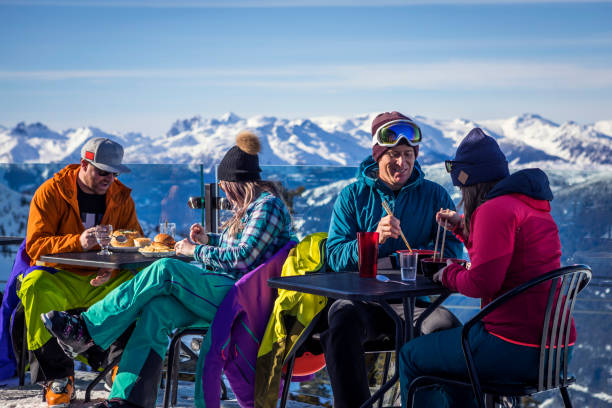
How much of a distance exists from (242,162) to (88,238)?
91 cm

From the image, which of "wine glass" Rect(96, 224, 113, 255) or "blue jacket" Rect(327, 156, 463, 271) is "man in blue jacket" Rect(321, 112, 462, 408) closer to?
"blue jacket" Rect(327, 156, 463, 271)

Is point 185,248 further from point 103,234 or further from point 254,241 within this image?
point 103,234

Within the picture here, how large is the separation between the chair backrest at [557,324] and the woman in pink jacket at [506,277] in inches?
1.2

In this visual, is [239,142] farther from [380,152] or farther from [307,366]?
[307,366]

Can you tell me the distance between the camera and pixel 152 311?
2.88 m

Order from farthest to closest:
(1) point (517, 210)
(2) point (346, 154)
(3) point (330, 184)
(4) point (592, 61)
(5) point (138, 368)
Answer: (2) point (346, 154) → (4) point (592, 61) → (3) point (330, 184) → (5) point (138, 368) → (1) point (517, 210)

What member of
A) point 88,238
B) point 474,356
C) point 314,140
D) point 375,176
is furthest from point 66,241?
point 314,140

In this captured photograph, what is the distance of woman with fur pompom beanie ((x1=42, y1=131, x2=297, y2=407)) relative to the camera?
110 inches

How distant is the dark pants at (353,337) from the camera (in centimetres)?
251

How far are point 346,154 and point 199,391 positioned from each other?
81744 millimetres

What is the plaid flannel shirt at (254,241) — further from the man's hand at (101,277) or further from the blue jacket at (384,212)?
the man's hand at (101,277)

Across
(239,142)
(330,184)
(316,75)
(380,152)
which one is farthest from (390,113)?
(316,75)

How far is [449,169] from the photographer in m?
2.37

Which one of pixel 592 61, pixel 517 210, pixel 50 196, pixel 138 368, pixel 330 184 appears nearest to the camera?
pixel 517 210
